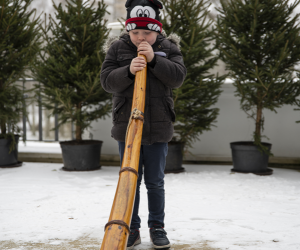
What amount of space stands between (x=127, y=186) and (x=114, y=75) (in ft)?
2.70

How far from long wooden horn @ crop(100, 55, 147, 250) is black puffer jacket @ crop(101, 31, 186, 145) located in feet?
0.86

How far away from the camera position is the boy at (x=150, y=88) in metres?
2.02

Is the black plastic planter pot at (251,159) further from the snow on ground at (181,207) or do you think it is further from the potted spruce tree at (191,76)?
the potted spruce tree at (191,76)

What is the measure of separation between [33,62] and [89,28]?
38.2 inches

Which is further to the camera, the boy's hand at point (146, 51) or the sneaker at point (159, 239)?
the sneaker at point (159, 239)

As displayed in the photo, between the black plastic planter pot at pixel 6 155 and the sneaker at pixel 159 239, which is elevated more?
the black plastic planter pot at pixel 6 155

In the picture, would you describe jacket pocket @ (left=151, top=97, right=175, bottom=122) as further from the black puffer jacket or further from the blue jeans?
the blue jeans

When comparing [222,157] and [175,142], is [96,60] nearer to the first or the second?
[175,142]

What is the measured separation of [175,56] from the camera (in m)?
2.21

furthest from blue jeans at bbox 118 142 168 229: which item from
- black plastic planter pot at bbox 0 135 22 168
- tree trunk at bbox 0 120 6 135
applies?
tree trunk at bbox 0 120 6 135

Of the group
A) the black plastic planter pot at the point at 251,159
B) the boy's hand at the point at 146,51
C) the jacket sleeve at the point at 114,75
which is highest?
the boy's hand at the point at 146,51

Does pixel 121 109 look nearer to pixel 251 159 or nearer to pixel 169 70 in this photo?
pixel 169 70

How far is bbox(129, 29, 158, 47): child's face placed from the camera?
205cm

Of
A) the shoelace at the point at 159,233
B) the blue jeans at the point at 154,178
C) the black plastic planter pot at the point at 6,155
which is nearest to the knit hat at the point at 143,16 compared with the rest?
the blue jeans at the point at 154,178
